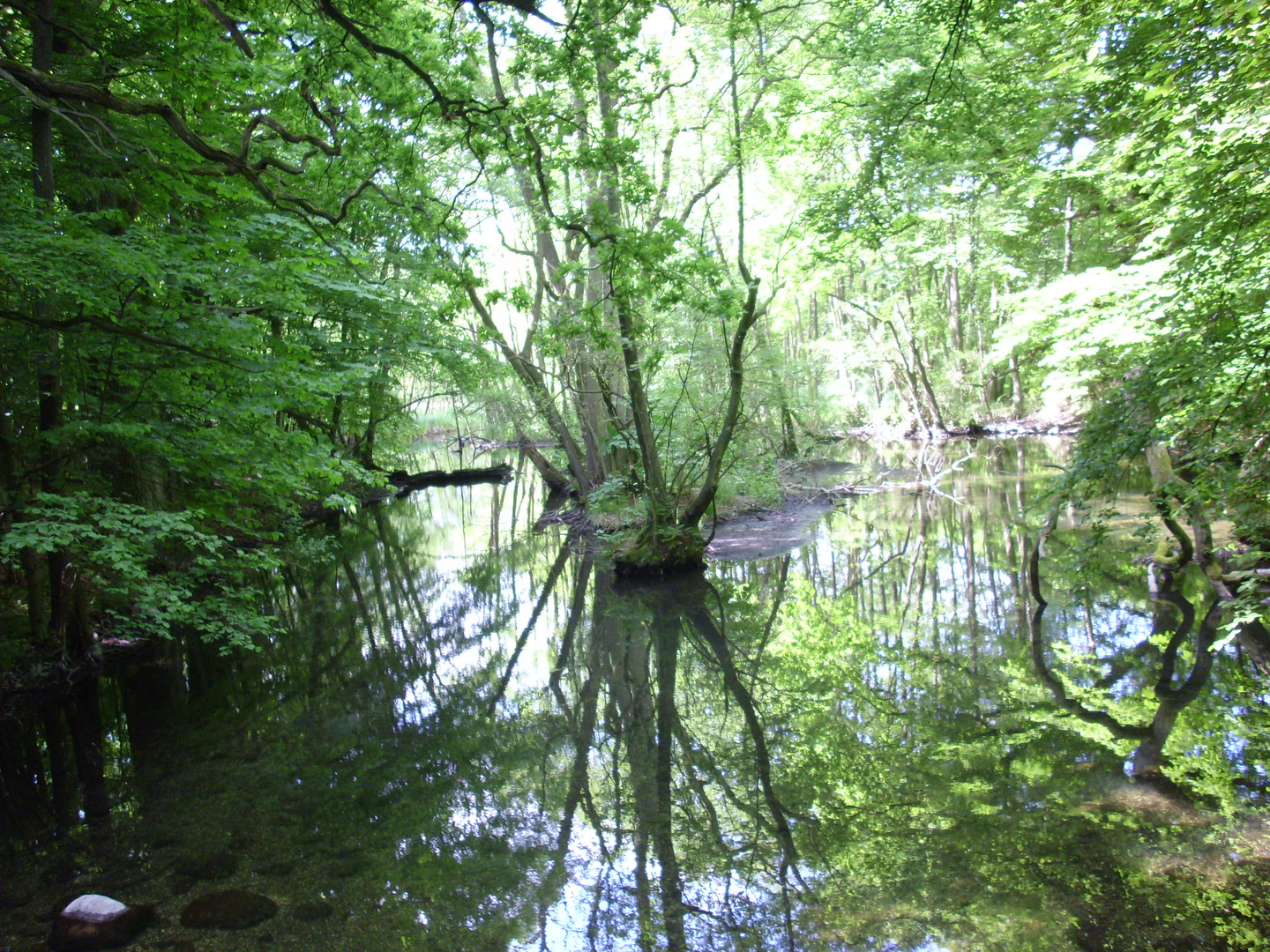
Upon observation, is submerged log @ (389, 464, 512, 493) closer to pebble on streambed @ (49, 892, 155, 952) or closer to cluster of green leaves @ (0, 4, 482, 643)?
cluster of green leaves @ (0, 4, 482, 643)

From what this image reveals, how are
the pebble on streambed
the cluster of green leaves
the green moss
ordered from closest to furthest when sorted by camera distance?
the pebble on streambed, the cluster of green leaves, the green moss

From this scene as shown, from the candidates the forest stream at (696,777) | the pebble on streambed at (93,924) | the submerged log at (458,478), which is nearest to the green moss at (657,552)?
the forest stream at (696,777)

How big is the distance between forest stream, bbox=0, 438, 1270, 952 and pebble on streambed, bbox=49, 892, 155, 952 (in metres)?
0.10

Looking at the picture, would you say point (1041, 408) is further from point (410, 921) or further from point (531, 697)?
point (410, 921)

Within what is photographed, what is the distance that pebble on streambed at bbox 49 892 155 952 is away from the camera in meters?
3.61

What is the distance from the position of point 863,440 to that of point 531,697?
97.4ft

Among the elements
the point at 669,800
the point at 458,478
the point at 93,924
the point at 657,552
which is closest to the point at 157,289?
the point at 93,924

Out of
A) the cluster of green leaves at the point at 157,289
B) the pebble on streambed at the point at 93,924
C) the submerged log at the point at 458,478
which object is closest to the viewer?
the pebble on streambed at the point at 93,924

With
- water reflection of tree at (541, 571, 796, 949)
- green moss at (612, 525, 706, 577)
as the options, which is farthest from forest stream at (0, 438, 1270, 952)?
green moss at (612, 525, 706, 577)

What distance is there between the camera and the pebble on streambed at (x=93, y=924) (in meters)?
3.61

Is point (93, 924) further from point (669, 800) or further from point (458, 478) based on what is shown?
point (458, 478)

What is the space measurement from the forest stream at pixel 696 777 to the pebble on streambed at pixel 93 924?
4.0 inches

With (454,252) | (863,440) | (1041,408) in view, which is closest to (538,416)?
(454,252)

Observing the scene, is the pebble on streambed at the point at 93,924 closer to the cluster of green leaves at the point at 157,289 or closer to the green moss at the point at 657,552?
the cluster of green leaves at the point at 157,289
